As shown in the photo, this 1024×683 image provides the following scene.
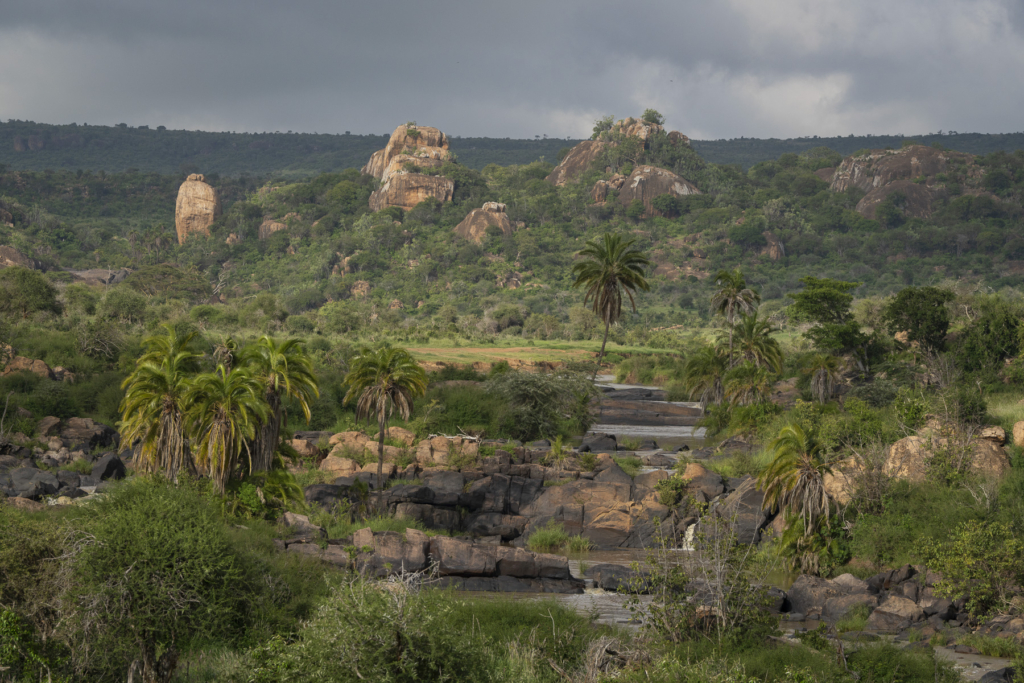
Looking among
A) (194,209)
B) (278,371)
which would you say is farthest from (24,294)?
(194,209)

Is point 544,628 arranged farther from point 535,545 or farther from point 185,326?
point 185,326

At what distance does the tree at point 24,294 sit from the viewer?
64062mm

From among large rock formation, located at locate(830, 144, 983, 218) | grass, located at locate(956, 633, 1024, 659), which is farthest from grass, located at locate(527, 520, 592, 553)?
large rock formation, located at locate(830, 144, 983, 218)

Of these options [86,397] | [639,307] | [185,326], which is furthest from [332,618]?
[639,307]

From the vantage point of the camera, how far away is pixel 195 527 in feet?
47.7

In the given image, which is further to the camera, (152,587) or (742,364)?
(742,364)

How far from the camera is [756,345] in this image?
54531 millimetres

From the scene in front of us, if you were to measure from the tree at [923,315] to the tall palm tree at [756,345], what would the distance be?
888 cm

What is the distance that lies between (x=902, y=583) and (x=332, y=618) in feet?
64.9

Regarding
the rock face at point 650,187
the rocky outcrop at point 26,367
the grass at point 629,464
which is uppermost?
the rock face at point 650,187

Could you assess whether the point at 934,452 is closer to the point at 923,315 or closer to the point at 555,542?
the point at 555,542

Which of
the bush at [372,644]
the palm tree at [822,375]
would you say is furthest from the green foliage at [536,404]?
the bush at [372,644]

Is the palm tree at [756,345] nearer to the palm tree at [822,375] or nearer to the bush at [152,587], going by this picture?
the palm tree at [822,375]

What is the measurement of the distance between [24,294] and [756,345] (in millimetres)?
54916
